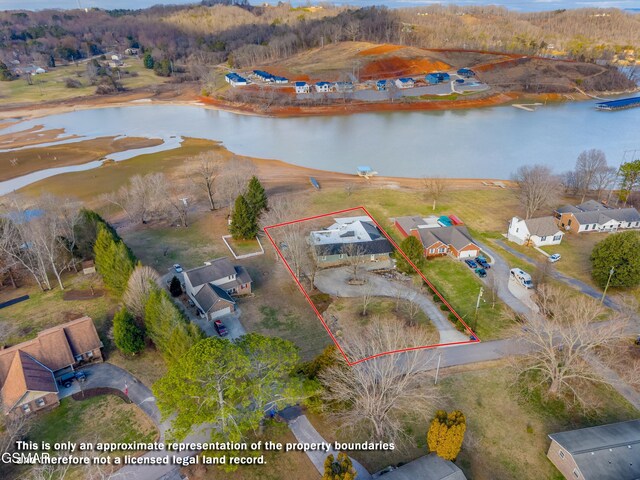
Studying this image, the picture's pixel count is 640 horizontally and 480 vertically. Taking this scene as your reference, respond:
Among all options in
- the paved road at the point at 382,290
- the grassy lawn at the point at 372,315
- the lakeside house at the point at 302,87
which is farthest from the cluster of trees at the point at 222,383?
the lakeside house at the point at 302,87

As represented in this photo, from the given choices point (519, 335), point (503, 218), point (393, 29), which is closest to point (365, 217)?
point (503, 218)

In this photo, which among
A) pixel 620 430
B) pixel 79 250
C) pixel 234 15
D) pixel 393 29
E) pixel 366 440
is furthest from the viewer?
pixel 234 15

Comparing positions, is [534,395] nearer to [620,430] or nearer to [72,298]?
[620,430]

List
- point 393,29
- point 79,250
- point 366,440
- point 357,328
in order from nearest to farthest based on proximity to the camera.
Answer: point 366,440
point 357,328
point 79,250
point 393,29

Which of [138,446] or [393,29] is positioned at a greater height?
[393,29]

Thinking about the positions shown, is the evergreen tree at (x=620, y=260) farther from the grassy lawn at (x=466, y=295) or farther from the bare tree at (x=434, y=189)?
the bare tree at (x=434, y=189)
